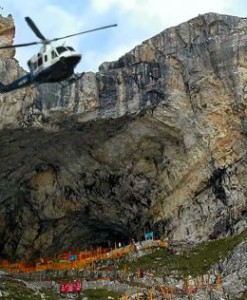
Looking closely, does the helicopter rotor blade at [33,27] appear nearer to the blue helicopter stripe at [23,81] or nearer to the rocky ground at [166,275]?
the blue helicopter stripe at [23,81]

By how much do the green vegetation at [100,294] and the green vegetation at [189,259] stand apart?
705 cm

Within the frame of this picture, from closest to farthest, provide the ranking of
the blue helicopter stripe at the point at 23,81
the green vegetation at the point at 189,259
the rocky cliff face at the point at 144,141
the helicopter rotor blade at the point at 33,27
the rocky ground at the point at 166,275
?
1. the helicopter rotor blade at the point at 33,27
2. the blue helicopter stripe at the point at 23,81
3. the rocky ground at the point at 166,275
4. the green vegetation at the point at 189,259
5. the rocky cliff face at the point at 144,141

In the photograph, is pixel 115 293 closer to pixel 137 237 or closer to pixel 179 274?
pixel 179 274

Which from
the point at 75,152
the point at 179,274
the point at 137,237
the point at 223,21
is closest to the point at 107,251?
the point at 137,237

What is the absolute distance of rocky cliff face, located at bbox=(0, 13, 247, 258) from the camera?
71.2 meters

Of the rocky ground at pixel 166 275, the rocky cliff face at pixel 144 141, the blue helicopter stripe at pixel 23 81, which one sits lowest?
the rocky ground at pixel 166 275

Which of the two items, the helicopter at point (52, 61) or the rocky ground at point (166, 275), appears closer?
the helicopter at point (52, 61)

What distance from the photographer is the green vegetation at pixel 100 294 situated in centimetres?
5417

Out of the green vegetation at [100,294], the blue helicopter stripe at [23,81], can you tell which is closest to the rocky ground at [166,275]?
the green vegetation at [100,294]

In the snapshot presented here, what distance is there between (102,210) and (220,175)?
1380 cm

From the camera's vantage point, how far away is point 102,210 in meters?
76.4

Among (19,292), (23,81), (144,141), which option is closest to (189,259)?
(144,141)

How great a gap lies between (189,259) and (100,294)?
12.8 meters

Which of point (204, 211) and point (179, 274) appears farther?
point (204, 211)
